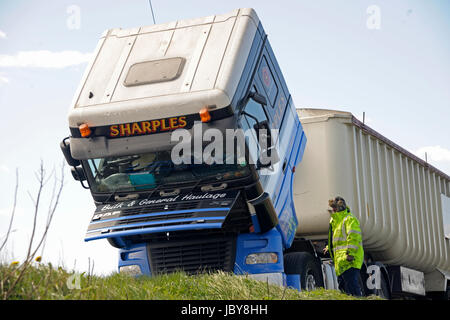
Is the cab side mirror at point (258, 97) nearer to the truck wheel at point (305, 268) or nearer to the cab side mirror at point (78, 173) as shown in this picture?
the truck wheel at point (305, 268)

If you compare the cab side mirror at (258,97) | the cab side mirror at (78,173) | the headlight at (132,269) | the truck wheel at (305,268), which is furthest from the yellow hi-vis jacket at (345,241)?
the cab side mirror at (78,173)

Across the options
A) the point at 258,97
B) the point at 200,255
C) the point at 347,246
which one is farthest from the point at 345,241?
the point at 258,97

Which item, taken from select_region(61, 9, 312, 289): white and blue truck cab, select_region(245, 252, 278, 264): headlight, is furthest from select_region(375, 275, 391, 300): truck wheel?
select_region(245, 252, 278, 264): headlight

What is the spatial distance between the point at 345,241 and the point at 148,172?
282 centimetres

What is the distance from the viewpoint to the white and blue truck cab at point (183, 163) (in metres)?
7.42

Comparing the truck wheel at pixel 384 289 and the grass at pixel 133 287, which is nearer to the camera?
the grass at pixel 133 287

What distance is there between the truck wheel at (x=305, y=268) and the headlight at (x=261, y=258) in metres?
0.48

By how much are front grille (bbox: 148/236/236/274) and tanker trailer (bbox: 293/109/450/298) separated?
2343 millimetres

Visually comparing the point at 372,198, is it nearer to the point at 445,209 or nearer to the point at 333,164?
the point at 333,164

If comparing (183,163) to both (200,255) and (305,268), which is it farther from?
(305,268)

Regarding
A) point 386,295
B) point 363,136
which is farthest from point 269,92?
point 386,295
